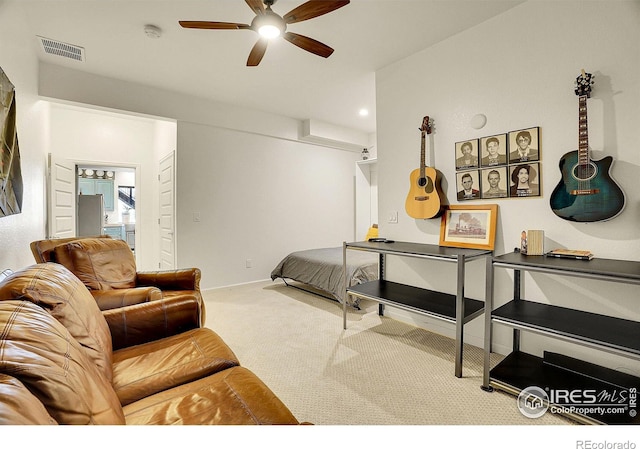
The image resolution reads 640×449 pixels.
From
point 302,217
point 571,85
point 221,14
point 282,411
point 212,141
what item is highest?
point 221,14

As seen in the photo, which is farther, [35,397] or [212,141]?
[212,141]

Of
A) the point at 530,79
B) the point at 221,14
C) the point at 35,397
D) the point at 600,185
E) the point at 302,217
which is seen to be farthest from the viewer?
the point at 302,217

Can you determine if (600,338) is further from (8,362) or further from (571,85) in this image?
(8,362)

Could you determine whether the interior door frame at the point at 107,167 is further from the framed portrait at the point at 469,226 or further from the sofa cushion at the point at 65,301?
the framed portrait at the point at 469,226

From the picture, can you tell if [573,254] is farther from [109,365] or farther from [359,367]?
[109,365]

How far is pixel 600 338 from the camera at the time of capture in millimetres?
1527

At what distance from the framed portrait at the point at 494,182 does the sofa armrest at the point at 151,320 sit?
2273 mm

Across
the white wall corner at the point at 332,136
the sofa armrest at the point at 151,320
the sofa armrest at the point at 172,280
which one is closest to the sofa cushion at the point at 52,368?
the sofa armrest at the point at 151,320

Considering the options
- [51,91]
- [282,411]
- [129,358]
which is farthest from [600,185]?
[51,91]

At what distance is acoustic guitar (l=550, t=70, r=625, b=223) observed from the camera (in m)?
1.82

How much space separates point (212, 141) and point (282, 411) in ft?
12.9

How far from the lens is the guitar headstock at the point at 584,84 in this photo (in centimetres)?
185

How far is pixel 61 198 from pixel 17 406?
473 cm

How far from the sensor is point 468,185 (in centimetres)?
254
